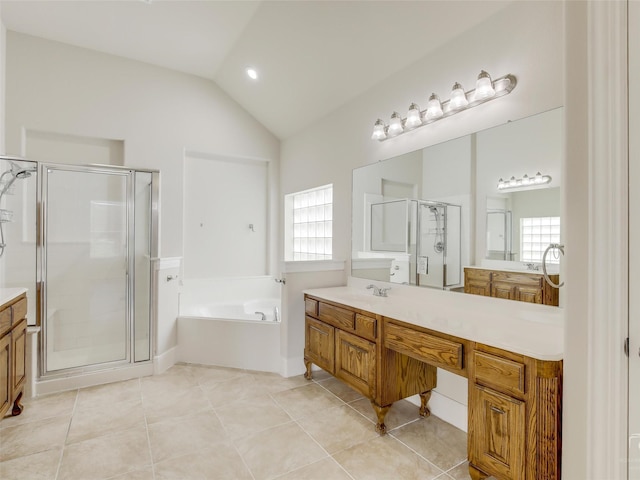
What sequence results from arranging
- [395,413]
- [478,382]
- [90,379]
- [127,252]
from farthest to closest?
[127,252] < [90,379] < [395,413] < [478,382]

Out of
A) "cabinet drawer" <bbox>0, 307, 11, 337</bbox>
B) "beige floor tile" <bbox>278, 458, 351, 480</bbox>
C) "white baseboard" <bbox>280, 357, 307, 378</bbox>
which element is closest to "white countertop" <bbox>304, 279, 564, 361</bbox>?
"white baseboard" <bbox>280, 357, 307, 378</bbox>

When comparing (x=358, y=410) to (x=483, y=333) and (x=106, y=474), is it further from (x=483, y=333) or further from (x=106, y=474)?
(x=106, y=474)

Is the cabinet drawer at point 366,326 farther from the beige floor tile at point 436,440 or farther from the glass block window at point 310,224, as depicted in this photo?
the glass block window at point 310,224

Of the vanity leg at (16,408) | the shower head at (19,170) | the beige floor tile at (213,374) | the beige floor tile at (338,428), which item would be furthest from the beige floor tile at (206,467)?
the shower head at (19,170)

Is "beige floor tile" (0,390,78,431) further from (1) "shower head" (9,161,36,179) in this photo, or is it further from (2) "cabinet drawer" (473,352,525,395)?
(2) "cabinet drawer" (473,352,525,395)

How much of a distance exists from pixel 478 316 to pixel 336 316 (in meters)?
0.98

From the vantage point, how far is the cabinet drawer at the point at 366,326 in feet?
6.81

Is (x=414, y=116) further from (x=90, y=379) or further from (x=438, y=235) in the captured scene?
(x=90, y=379)

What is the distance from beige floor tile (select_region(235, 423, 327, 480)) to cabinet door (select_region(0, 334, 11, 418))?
1.42 metres

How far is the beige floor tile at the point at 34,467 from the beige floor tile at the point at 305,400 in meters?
1.34

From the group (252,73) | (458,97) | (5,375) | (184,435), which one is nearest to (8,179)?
(5,375)

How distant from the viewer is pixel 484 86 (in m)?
1.83

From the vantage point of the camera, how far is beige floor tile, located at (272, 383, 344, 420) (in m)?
2.35

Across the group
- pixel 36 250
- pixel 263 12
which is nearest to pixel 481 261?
pixel 263 12
